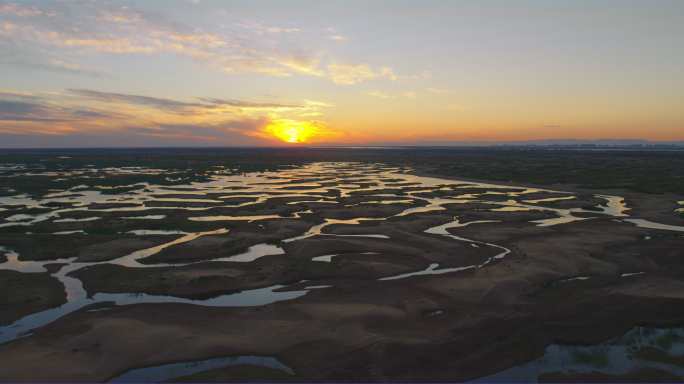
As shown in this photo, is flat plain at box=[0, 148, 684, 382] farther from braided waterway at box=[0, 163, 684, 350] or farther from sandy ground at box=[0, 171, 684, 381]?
braided waterway at box=[0, 163, 684, 350]

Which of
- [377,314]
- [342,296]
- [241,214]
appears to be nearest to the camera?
[377,314]

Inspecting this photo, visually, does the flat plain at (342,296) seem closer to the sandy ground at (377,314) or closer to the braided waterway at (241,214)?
the sandy ground at (377,314)

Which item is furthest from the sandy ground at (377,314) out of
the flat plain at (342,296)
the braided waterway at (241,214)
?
the braided waterway at (241,214)

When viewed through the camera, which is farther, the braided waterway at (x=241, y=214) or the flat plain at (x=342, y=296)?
the braided waterway at (x=241, y=214)

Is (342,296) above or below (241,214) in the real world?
below

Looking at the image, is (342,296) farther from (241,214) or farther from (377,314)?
(241,214)

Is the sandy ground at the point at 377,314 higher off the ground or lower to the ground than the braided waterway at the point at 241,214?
lower

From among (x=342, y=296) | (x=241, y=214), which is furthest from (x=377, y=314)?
(x=241, y=214)

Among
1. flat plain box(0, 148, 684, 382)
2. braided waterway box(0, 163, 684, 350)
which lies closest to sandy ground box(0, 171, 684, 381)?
flat plain box(0, 148, 684, 382)

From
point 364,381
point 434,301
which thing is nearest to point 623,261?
point 434,301

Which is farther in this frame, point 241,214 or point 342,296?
point 241,214

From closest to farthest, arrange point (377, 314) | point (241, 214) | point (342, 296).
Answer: point (377, 314), point (342, 296), point (241, 214)
